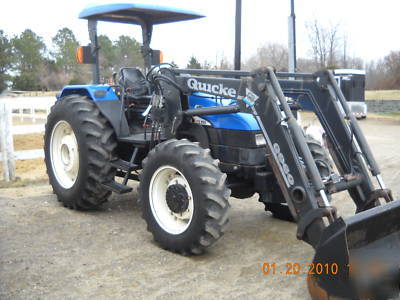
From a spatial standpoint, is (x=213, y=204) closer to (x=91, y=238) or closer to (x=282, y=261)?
(x=282, y=261)

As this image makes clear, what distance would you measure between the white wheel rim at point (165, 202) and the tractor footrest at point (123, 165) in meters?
0.86

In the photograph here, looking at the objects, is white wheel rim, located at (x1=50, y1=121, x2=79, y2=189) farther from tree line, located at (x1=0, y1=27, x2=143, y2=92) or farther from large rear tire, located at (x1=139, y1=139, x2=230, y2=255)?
tree line, located at (x1=0, y1=27, x2=143, y2=92)

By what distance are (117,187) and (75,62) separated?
50022 mm

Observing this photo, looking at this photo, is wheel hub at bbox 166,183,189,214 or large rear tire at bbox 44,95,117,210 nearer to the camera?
wheel hub at bbox 166,183,189,214

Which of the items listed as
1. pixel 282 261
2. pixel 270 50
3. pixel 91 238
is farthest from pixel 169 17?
pixel 270 50

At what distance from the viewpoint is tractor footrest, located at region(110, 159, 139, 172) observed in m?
5.48

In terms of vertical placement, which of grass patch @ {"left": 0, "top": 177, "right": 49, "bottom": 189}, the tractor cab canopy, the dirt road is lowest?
the dirt road

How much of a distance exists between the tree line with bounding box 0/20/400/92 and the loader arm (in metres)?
25.8

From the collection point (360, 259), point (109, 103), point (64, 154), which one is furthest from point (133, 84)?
point (360, 259)

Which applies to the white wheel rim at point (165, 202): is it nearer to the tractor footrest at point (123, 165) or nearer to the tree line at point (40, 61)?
the tractor footrest at point (123, 165)

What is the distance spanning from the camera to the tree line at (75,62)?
35250mm

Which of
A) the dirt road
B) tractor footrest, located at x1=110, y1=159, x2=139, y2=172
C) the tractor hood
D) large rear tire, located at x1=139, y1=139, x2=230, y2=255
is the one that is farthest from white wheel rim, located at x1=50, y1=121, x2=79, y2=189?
large rear tire, located at x1=139, y1=139, x2=230, y2=255

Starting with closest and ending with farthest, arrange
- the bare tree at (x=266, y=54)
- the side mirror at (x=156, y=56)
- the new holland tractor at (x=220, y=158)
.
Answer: the new holland tractor at (x=220, y=158) → the side mirror at (x=156, y=56) → the bare tree at (x=266, y=54)

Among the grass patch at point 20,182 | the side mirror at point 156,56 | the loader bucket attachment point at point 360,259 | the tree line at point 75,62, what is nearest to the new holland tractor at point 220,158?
the loader bucket attachment point at point 360,259
